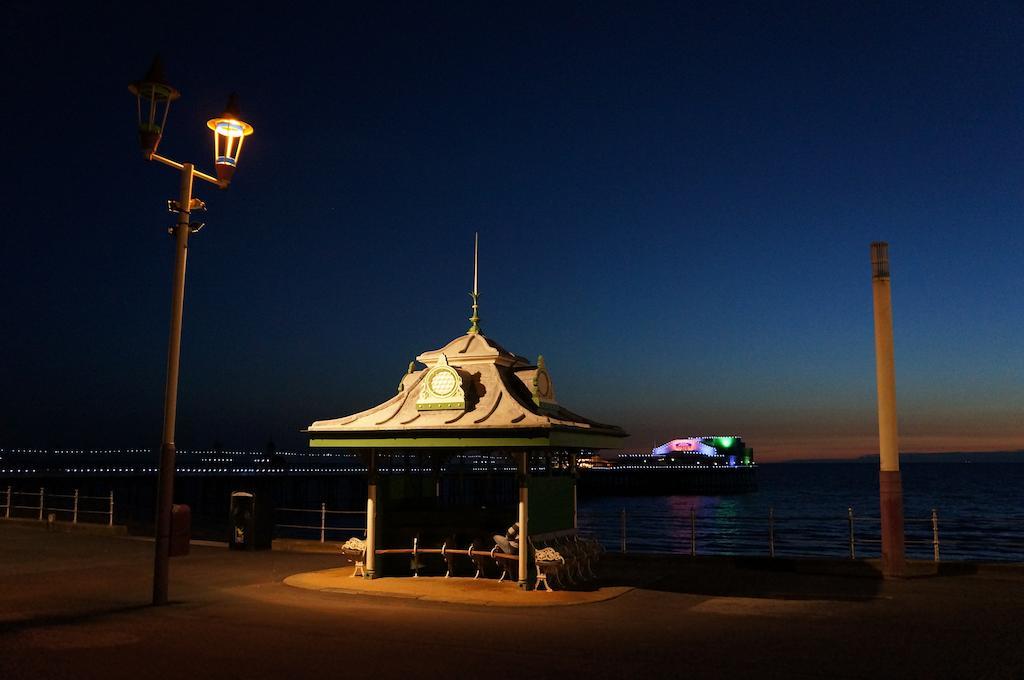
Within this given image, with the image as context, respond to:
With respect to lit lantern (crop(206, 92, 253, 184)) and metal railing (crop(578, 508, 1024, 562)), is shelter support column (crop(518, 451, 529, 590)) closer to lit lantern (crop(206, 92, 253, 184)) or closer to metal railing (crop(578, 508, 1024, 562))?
lit lantern (crop(206, 92, 253, 184))

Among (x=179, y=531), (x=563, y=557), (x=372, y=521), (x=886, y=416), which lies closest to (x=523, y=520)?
(x=563, y=557)

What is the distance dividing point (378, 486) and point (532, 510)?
3.21 m

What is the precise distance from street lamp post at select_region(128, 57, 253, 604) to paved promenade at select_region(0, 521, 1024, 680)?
1.11 metres

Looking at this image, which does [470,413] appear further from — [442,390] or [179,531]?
[179,531]

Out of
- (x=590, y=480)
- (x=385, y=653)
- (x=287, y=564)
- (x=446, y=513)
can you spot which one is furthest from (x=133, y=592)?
(x=590, y=480)

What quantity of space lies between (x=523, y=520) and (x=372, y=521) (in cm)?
309

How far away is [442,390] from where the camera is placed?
49.9 feet

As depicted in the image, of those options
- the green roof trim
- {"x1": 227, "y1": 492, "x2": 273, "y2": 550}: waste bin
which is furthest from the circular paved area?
{"x1": 227, "y1": 492, "x2": 273, "y2": 550}: waste bin

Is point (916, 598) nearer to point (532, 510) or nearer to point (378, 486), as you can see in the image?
point (532, 510)

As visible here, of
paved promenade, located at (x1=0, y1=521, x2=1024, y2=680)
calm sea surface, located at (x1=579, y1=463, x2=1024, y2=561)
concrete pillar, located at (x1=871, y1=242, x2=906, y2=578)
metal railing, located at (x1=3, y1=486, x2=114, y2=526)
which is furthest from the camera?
calm sea surface, located at (x1=579, y1=463, x2=1024, y2=561)

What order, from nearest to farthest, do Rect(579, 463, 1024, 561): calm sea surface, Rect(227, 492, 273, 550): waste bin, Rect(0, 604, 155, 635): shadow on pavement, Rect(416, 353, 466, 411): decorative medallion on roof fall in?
1. Rect(0, 604, 155, 635): shadow on pavement
2. Rect(416, 353, 466, 411): decorative medallion on roof
3. Rect(227, 492, 273, 550): waste bin
4. Rect(579, 463, 1024, 561): calm sea surface

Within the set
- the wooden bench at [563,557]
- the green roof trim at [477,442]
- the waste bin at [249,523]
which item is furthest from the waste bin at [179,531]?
the waste bin at [249,523]

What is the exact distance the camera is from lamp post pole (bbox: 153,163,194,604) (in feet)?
41.2

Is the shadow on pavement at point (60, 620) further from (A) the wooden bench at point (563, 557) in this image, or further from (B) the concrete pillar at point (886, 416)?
(B) the concrete pillar at point (886, 416)
